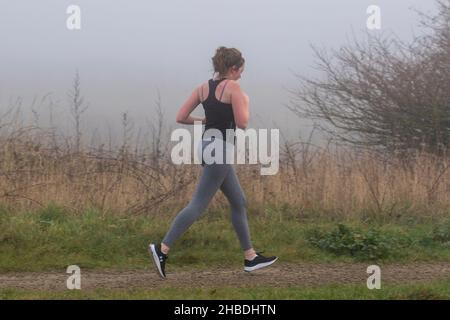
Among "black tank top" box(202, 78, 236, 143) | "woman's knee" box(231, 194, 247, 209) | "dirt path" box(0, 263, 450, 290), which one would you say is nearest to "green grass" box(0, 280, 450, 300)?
"dirt path" box(0, 263, 450, 290)

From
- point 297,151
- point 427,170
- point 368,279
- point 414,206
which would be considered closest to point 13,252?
point 368,279

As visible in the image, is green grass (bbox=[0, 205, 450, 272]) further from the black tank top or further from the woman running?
the black tank top

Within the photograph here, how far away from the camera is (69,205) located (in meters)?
8.07

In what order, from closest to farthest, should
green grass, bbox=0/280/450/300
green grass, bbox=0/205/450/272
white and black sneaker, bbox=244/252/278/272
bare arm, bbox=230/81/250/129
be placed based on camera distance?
green grass, bbox=0/280/450/300 → bare arm, bbox=230/81/250/129 → white and black sneaker, bbox=244/252/278/272 → green grass, bbox=0/205/450/272

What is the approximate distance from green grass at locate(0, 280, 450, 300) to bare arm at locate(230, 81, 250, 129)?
4.36 feet

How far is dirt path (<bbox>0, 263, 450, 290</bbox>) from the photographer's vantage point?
5.58 meters

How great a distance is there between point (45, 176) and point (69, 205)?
0.85m

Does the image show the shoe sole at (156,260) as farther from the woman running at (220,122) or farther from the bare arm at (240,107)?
the bare arm at (240,107)

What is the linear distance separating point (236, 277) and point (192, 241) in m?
1.07

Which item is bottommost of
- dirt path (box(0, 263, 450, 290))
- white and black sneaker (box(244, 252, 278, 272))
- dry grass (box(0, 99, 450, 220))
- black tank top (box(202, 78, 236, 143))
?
dirt path (box(0, 263, 450, 290))

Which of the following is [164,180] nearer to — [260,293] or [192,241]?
[192,241]

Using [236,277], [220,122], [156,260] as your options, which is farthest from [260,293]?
[220,122]

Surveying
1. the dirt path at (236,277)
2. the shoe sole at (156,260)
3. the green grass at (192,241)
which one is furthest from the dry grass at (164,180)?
the shoe sole at (156,260)
